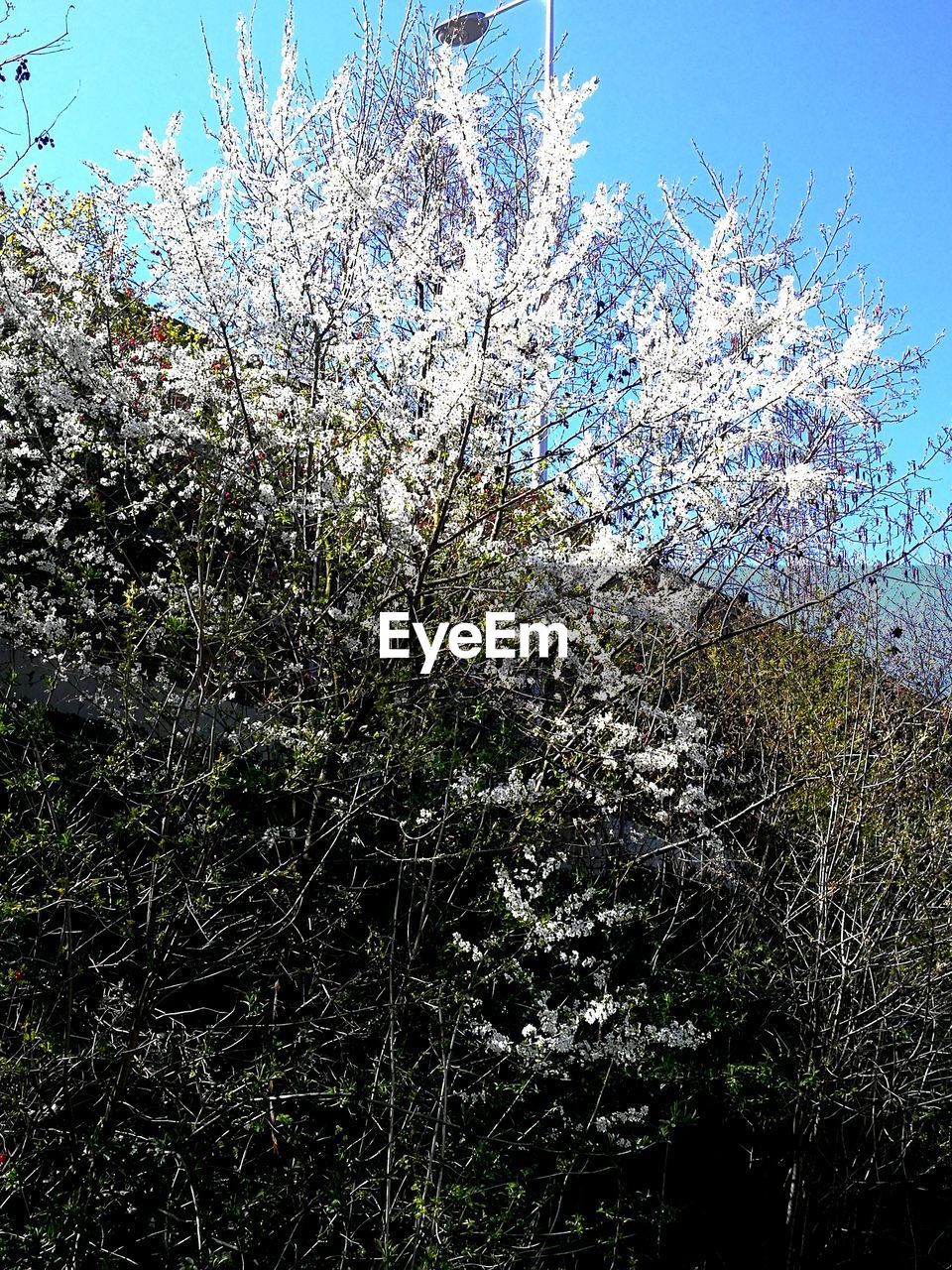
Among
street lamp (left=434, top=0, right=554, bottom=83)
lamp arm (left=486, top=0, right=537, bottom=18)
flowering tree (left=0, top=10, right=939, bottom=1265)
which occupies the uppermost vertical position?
lamp arm (left=486, top=0, right=537, bottom=18)

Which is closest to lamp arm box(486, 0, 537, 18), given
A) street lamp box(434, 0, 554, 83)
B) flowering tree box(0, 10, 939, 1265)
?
street lamp box(434, 0, 554, 83)

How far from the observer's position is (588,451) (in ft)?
14.8

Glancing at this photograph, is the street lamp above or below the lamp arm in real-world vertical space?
below

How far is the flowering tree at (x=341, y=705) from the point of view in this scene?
130 inches

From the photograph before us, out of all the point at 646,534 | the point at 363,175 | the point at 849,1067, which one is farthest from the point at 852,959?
the point at 363,175

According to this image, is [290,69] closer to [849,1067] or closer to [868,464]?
[849,1067]

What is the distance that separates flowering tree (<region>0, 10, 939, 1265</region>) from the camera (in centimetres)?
330

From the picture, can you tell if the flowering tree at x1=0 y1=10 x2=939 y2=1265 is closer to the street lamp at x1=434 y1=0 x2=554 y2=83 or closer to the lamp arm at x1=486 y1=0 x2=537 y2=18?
the street lamp at x1=434 y1=0 x2=554 y2=83

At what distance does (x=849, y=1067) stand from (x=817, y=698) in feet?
11.2

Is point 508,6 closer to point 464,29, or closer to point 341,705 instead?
point 464,29

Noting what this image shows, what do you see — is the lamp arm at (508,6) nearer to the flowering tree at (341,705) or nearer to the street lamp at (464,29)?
the street lamp at (464,29)

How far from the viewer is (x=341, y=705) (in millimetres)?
4293

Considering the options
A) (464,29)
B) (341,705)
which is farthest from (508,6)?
(341,705)

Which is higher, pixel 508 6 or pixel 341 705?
pixel 508 6
